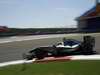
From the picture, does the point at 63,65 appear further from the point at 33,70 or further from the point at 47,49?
the point at 47,49

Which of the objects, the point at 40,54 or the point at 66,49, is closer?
the point at 40,54

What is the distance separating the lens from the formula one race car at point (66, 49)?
15705 millimetres

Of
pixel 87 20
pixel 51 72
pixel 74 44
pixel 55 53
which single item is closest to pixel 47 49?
pixel 55 53

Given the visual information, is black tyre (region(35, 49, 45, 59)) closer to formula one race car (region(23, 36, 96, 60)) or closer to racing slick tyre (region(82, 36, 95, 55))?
formula one race car (region(23, 36, 96, 60))

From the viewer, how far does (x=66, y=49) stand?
16438mm

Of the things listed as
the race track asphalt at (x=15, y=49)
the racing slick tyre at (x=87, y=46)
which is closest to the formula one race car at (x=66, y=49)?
the racing slick tyre at (x=87, y=46)

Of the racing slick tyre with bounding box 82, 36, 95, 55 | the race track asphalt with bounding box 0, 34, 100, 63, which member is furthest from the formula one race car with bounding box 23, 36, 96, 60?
the race track asphalt with bounding box 0, 34, 100, 63

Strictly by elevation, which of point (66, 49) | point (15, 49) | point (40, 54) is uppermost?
point (66, 49)

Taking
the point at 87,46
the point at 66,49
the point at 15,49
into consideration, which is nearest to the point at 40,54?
the point at 66,49

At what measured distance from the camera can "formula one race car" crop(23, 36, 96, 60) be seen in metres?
15.7

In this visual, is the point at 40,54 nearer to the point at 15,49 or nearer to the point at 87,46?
the point at 87,46

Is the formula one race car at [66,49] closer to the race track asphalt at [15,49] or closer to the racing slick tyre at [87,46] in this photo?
the racing slick tyre at [87,46]

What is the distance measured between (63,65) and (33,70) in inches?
49.7

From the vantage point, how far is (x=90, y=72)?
9.85 m
